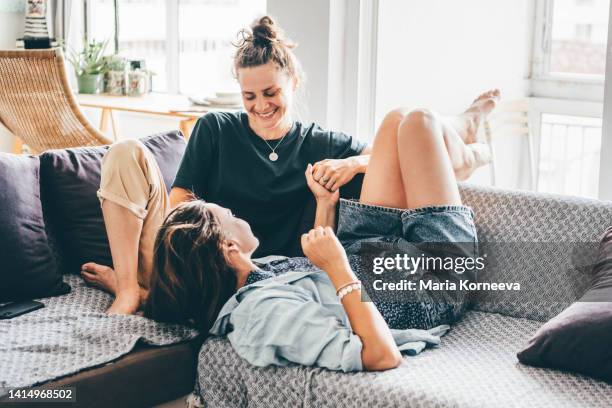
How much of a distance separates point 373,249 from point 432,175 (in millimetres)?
249

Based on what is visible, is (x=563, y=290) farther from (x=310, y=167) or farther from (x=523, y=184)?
(x=523, y=184)

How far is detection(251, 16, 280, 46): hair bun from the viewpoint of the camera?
246cm

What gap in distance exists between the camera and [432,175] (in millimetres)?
2205

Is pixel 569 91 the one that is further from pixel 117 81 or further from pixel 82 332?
pixel 82 332

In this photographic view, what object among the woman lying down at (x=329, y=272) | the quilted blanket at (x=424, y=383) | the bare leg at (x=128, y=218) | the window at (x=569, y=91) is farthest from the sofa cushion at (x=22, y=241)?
the window at (x=569, y=91)

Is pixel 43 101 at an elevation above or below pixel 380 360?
above

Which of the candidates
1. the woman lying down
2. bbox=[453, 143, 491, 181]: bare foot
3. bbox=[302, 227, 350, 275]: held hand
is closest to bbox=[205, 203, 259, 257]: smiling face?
the woman lying down

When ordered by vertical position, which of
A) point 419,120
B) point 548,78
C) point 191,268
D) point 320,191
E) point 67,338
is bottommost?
point 67,338

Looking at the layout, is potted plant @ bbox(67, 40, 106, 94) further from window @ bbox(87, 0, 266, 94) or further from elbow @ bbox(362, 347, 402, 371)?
elbow @ bbox(362, 347, 402, 371)

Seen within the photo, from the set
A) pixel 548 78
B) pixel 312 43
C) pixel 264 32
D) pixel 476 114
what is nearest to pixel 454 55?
pixel 548 78

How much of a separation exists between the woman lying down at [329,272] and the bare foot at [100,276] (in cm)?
26

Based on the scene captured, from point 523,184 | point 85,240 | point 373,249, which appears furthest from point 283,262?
point 523,184

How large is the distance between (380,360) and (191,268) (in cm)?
51

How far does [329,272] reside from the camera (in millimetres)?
1881
